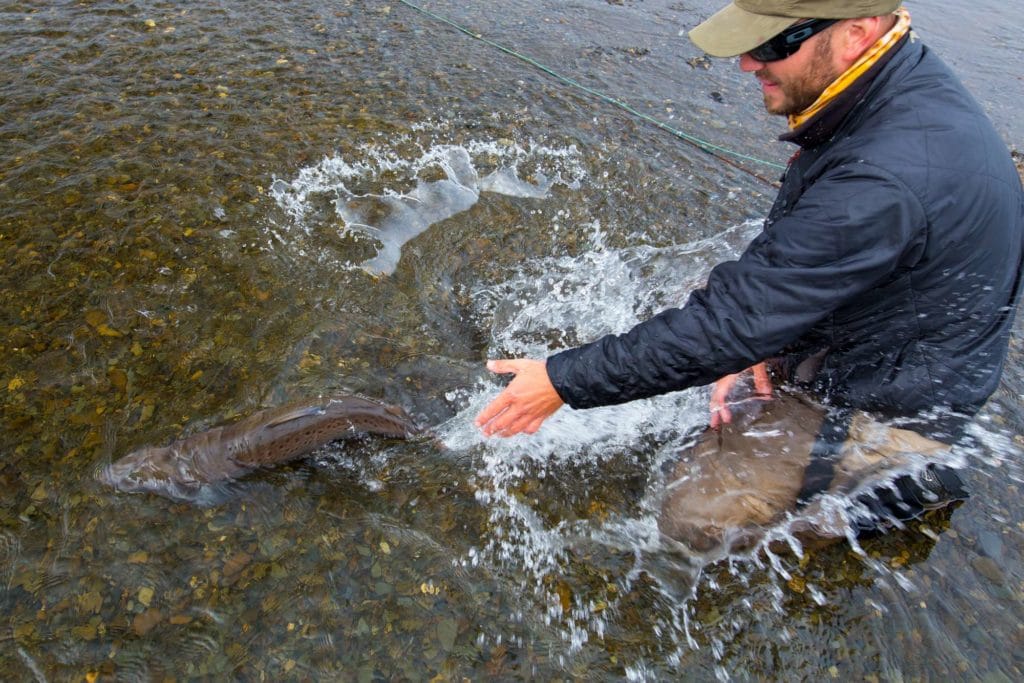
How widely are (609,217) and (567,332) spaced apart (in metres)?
1.54

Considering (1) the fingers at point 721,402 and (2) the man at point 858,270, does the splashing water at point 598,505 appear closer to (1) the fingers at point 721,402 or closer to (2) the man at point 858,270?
(1) the fingers at point 721,402

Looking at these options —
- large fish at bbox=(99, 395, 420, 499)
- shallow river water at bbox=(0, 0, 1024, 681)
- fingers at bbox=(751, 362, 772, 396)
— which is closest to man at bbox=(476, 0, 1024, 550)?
fingers at bbox=(751, 362, 772, 396)

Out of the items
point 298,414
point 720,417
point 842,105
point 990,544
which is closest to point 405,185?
point 298,414

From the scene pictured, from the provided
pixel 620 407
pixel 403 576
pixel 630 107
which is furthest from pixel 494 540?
pixel 630 107

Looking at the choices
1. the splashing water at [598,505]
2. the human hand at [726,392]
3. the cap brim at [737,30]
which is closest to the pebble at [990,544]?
the splashing water at [598,505]

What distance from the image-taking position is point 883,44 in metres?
2.56

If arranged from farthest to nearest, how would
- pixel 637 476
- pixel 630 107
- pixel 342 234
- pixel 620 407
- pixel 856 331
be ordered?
1. pixel 630 107
2. pixel 342 234
3. pixel 620 407
4. pixel 637 476
5. pixel 856 331

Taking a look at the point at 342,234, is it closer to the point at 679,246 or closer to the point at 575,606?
the point at 679,246

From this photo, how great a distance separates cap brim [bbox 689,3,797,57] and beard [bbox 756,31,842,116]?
181 mm

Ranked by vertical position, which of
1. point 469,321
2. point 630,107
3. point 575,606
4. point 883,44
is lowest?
point 575,606

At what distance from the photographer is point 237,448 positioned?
3.54 metres

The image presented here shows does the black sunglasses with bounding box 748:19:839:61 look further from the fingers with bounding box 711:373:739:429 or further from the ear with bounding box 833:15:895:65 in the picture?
the fingers with bounding box 711:373:739:429

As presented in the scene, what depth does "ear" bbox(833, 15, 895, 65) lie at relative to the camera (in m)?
2.49

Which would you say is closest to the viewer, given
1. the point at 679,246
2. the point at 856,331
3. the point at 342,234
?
the point at 856,331
